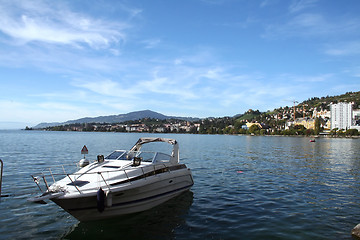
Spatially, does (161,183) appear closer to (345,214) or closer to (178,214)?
(178,214)

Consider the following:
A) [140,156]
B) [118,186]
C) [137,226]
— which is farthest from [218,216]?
[140,156]

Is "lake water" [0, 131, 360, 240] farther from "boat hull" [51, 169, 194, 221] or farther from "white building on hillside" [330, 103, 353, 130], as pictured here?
"white building on hillside" [330, 103, 353, 130]

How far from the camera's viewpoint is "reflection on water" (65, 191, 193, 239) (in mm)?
9141

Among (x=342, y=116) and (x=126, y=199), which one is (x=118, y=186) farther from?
(x=342, y=116)

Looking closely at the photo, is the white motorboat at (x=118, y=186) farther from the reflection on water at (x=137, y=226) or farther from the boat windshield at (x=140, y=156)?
the reflection on water at (x=137, y=226)

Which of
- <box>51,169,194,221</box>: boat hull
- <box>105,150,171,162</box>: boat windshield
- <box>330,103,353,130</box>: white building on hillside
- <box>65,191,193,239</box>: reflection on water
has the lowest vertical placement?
<box>65,191,193,239</box>: reflection on water

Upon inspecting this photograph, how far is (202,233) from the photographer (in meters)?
9.45

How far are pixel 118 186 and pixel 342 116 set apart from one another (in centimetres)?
19961

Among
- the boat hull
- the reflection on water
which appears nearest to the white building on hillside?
the boat hull

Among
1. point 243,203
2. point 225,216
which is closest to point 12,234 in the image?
point 225,216

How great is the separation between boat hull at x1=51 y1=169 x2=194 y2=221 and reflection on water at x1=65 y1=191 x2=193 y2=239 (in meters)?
0.34

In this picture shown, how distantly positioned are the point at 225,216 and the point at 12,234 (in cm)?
811

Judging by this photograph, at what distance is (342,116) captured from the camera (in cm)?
17512

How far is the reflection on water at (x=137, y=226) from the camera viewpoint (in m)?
9.14
